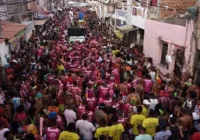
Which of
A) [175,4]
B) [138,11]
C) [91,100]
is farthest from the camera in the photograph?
[138,11]

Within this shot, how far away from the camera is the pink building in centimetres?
1300

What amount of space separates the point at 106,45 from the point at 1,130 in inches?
543

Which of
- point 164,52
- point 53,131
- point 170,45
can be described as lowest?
point 164,52

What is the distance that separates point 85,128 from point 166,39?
9.51m

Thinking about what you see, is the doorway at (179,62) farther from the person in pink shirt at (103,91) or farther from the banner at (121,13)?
the banner at (121,13)

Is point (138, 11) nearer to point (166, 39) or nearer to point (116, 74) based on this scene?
point (166, 39)

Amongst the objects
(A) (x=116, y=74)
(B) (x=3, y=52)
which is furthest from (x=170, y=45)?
(B) (x=3, y=52)

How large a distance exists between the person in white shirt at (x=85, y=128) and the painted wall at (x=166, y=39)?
7271 mm

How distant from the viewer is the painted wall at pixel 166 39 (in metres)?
13.0

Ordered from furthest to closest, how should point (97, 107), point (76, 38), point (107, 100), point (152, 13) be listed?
point (76, 38)
point (152, 13)
point (107, 100)
point (97, 107)

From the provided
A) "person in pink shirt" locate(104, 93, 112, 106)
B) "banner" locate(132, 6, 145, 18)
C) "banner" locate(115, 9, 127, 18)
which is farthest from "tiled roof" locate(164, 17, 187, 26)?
"banner" locate(115, 9, 127, 18)

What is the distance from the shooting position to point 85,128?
23.0 feet

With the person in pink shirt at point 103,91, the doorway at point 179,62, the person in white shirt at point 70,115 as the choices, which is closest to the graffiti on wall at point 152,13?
the doorway at point 179,62

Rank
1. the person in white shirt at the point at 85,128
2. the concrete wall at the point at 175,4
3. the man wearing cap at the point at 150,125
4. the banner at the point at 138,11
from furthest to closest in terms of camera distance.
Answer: the banner at the point at 138,11
the concrete wall at the point at 175,4
the person in white shirt at the point at 85,128
the man wearing cap at the point at 150,125
